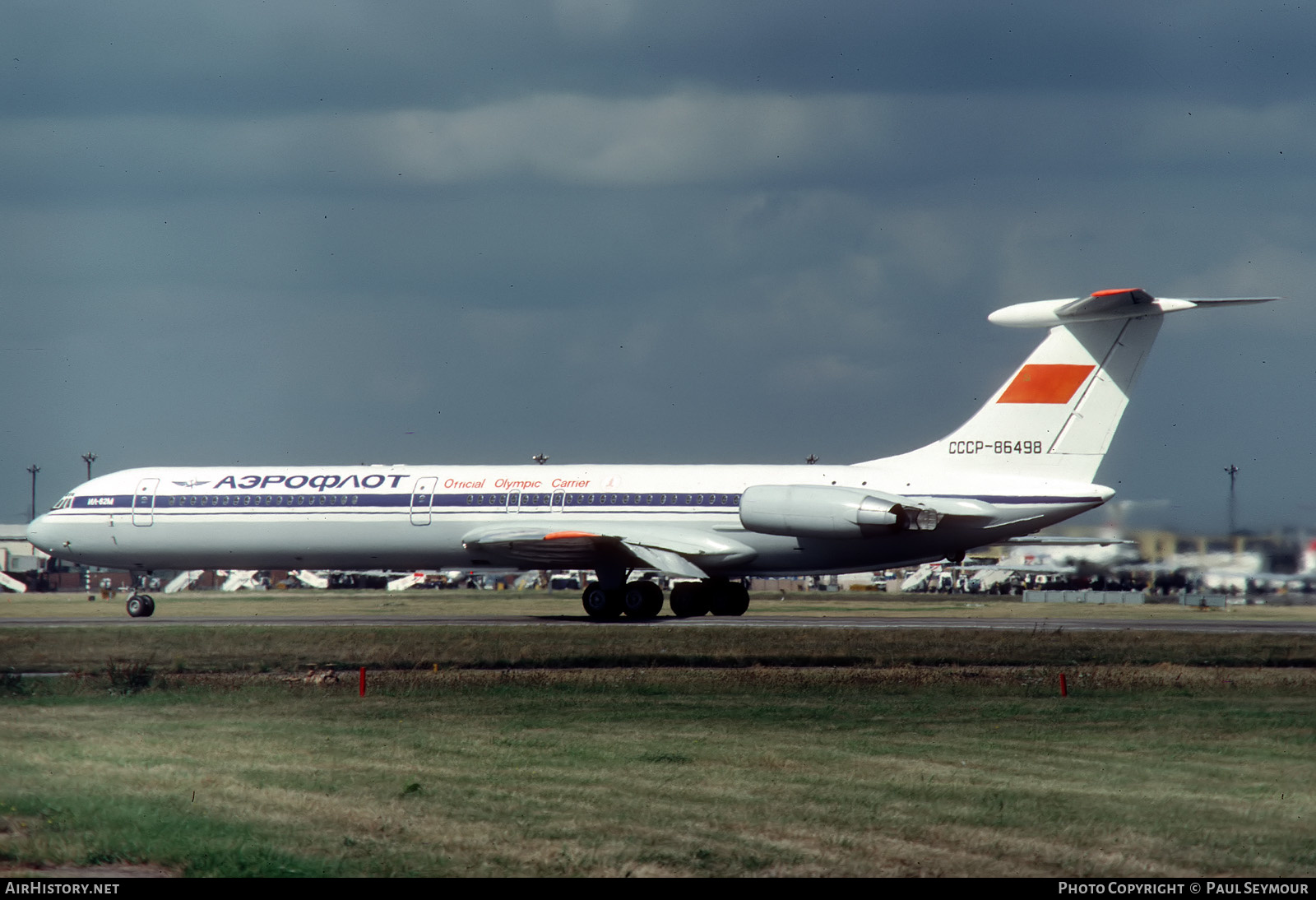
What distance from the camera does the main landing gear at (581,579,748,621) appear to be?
3834cm

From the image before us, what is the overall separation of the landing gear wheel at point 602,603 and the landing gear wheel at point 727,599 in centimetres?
304

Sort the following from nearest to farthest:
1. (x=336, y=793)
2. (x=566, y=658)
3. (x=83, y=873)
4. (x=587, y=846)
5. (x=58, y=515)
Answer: (x=83, y=873) < (x=587, y=846) < (x=336, y=793) < (x=566, y=658) < (x=58, y=515)

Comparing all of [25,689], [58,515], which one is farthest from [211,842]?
[58,515]

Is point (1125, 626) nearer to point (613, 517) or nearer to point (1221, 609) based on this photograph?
point (1221, 609)

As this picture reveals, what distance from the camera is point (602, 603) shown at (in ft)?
126

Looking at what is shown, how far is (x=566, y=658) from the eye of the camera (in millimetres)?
27125

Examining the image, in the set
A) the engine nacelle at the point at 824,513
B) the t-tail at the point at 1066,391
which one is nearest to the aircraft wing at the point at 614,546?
the engine nacelle at the point at 824,513

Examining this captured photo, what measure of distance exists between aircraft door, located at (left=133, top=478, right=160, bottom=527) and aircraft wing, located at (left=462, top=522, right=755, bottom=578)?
10.6 meters

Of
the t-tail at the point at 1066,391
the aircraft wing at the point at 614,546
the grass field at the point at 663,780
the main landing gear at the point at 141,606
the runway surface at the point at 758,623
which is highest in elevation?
the t-tail at the point at 1066,391

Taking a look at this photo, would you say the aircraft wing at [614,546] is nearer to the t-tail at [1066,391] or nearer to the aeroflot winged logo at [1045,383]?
the t-tail at [1066,391]

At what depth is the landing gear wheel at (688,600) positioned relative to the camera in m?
39.6

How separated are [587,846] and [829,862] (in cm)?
186

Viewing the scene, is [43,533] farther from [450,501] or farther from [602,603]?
[602,603]

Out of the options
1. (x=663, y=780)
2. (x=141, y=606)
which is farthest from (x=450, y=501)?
(x=663, y=780)
